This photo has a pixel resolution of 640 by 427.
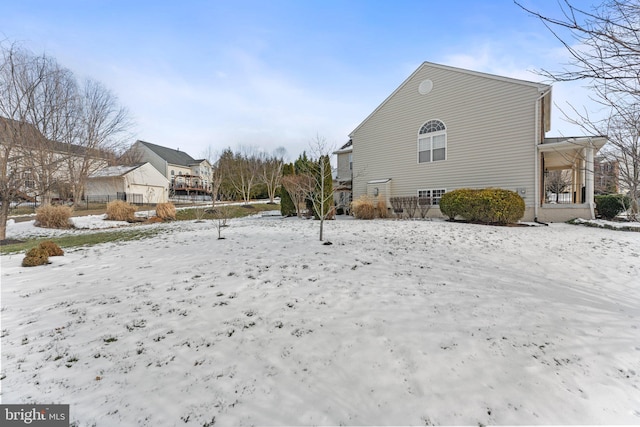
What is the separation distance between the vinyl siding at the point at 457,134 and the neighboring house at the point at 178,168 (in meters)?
30.8

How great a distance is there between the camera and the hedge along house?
11977mm

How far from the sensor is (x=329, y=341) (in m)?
2.86

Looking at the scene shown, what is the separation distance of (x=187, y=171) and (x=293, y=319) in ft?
160

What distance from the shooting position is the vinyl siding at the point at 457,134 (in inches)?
481

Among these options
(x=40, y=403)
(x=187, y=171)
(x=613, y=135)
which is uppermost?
(x=187, y=171)

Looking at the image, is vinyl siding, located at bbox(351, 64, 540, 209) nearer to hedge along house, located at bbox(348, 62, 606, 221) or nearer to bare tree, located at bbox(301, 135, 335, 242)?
hedge along house, located at bbox(348, 62, 606, 221)

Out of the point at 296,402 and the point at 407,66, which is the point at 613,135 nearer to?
the point at 296,402

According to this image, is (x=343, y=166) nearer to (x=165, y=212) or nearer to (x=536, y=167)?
(x=536, y=167)

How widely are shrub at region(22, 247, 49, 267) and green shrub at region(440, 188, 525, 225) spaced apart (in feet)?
45.5

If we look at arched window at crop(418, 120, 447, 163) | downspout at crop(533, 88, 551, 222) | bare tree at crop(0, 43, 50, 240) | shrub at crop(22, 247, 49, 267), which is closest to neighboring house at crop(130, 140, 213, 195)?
bare tree at crop(0, 43, 50, 240)

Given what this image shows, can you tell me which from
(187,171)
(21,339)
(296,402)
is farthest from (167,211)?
(187,171)

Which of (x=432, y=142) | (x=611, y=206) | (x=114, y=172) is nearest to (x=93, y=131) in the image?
(x=114, y=172)

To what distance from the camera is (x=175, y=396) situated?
7.17ft

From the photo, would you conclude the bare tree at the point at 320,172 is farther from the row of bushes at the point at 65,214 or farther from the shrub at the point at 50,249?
the row of bushes at the point at 65,214
